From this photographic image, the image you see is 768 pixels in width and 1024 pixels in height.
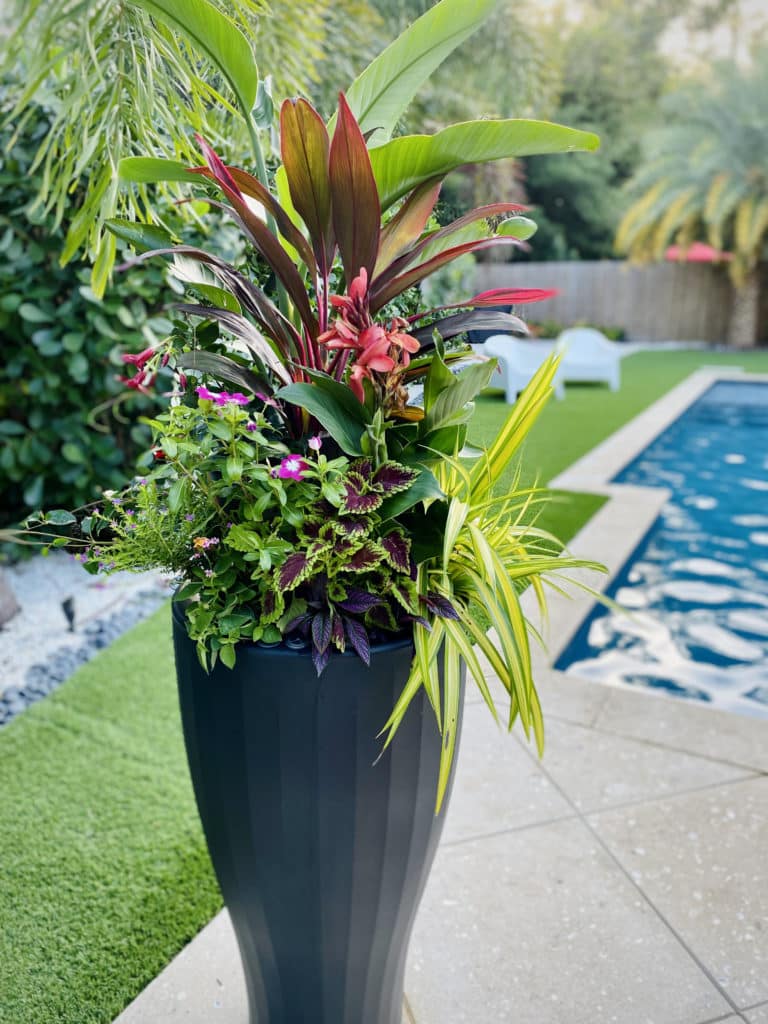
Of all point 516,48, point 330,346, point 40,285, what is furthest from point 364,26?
point 330,346

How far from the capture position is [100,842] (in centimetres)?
204

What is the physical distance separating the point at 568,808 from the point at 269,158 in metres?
1.93

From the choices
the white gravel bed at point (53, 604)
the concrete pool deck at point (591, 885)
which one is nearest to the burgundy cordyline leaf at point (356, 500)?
the concrete pool deck at point (591, 885)

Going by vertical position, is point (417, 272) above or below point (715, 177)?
below

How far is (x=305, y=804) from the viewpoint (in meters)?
1.21

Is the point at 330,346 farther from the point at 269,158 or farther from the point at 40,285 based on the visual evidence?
the point at 40,285

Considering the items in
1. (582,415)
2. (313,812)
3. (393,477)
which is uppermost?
(393,477)

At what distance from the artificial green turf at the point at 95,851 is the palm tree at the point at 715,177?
14.0 m

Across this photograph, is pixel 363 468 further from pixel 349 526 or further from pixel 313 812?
pixel 313 812

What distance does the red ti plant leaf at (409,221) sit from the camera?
4.11ft

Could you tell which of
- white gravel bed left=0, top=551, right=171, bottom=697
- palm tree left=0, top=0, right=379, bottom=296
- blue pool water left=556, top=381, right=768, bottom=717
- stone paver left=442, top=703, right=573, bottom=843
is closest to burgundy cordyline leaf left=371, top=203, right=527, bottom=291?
palm tree left=0, top=0, right=379, bottom=296

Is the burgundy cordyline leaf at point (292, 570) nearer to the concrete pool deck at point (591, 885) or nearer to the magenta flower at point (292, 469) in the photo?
the magenta flower at point (292, 469)

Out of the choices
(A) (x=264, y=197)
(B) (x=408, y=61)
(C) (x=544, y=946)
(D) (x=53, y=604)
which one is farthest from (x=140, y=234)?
(D) (x=53, y=604)

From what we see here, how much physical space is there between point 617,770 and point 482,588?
1.44m
